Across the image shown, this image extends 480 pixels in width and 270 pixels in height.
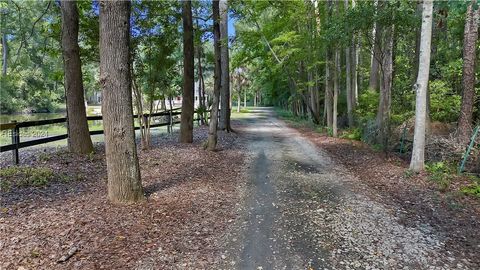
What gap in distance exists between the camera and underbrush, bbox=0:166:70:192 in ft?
17.3

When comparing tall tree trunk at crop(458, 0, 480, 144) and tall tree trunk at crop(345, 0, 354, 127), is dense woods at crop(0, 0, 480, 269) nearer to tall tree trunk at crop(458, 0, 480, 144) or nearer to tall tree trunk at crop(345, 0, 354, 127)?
tall tree trunk at crop(458, 0, 480, 144)

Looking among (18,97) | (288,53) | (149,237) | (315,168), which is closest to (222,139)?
(315,168)

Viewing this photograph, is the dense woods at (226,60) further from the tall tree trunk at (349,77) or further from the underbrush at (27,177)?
the underbrush at (27,177)

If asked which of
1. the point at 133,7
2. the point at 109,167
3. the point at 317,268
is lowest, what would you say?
the point at 317,268

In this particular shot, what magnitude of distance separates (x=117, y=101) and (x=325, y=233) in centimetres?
328

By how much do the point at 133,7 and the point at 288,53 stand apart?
34.8 ft

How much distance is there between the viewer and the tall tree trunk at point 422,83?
21.3 feet

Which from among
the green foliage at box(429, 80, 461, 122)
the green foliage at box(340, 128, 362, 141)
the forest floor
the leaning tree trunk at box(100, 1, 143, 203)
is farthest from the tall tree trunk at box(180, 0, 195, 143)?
the green foliage at box(429, 80, 461, 122)

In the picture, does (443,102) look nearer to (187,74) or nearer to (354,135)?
(354,135)

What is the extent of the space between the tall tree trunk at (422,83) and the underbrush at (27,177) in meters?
6.90

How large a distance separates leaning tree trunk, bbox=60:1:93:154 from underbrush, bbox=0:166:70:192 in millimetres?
1761

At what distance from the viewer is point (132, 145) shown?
4695 mm

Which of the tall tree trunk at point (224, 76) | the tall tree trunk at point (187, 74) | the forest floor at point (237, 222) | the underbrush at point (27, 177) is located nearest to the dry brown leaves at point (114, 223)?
the forest floor at point (237, 222)

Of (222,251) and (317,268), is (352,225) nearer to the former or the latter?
(317,268)
